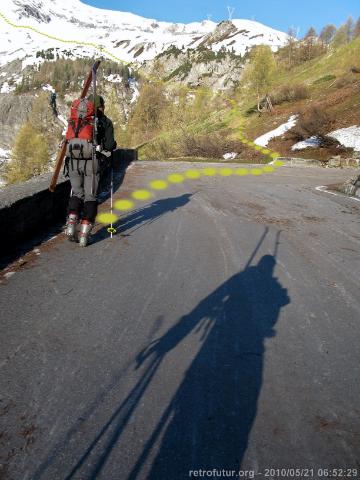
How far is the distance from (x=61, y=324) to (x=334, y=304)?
3159mm

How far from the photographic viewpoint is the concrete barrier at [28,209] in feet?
19.7

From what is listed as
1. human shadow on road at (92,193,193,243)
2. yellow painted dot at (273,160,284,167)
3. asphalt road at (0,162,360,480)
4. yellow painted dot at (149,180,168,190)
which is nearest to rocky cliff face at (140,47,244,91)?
yellow painted dot at (273,160,284,167)

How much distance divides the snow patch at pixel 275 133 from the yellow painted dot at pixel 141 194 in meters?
22.6

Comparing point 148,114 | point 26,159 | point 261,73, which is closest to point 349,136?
point 261,73

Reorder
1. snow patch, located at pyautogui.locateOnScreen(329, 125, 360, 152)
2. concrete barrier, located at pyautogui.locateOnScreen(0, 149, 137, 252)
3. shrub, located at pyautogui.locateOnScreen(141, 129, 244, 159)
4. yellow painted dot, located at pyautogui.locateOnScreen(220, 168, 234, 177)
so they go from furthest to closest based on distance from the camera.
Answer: shrub, located at pyautogui.locateOnScreen(141, 129, 244, 159) → snow patch, located at pyautogui.locateOnScreen(329, 125, 360, 152) → yellow painted dot, located at pyautogui.locateOnScreen(220, 168, 234, 177) → concrete barrier, located at pyautogui.locateOnScreen(0, 149, 137, 252)

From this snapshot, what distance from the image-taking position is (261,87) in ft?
162

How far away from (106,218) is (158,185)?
630 cm

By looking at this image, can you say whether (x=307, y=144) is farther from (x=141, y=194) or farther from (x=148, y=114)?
(x=148, y=114)

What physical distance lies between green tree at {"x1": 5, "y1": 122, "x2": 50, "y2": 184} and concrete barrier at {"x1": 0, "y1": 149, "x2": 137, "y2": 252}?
65.3 m

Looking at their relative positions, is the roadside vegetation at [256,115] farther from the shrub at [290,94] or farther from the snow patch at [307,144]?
the snow patch at [307,144]

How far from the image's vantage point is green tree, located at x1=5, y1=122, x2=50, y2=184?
71250 mm

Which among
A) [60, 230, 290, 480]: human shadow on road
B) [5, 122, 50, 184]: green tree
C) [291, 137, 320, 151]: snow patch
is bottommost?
[5, 122, 50, 184]: green tree

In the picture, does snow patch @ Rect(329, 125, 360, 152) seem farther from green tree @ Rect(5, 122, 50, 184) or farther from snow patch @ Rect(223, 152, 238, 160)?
green tree @ Rect(5, 122, 50, 184)

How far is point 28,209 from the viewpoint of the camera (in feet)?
22.0
